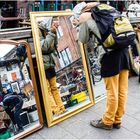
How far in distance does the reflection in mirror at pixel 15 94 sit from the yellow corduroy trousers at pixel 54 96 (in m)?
0.26

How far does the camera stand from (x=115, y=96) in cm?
263

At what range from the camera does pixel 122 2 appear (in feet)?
34.7

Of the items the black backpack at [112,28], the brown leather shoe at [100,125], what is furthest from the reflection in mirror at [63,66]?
the black backpack at [112,28]

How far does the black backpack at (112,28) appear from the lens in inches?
94.1

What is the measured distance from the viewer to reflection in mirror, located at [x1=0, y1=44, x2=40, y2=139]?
251 centimetres

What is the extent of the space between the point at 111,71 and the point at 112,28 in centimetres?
45

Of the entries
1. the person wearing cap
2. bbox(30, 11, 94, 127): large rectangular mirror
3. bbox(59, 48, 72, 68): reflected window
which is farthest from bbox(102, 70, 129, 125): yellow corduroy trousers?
bbox(59, 48, 72, 68): reflected window

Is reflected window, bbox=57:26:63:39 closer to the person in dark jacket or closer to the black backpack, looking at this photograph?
the black backpack

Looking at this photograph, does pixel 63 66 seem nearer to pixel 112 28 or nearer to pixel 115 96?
pixel 115 96

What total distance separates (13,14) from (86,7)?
21.0 ft

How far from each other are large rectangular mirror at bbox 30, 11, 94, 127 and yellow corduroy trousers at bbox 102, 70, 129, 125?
1.81 ft

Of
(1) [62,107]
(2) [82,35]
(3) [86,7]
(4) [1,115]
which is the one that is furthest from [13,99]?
(3) [86,7]

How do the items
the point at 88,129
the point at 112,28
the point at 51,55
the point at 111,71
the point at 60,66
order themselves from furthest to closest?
the point at 60,66, the point at 51,55, the point at 88,129, the point at 111,71, the point at 112,28

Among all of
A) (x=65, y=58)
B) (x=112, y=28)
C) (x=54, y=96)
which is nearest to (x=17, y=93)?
(x=54, y=96)
